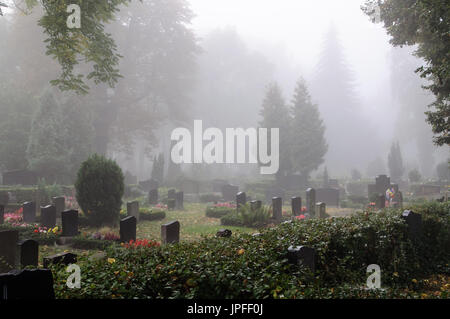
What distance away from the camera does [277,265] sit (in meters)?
4.46

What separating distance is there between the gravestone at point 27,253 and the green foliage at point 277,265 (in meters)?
1.09

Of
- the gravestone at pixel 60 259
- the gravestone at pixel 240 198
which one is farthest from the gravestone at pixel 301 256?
the gravestone at pixel 240 198

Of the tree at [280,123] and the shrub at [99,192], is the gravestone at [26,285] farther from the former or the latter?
the tree at [280,123]

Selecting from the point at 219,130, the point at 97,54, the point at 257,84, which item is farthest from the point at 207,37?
the point at 97,54

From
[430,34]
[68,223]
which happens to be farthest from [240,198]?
[430,34]

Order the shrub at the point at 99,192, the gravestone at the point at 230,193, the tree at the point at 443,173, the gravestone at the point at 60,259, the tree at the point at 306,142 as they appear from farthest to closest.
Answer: the tree at the point at 306,142, the tree at the point at 443,173, the gravestone at the point at 230,193, the shrub at the point at 99,192, the gravestone at the point at 60,259

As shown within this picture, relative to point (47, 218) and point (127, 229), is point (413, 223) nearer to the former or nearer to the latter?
point (127, 229)

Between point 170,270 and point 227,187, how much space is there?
1855cm

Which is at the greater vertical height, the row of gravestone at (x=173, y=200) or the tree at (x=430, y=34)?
the tree at (x=430, y=34)

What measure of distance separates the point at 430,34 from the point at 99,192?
12.4m

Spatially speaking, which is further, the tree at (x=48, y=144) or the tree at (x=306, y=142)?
the tree at (x=306, y=142)

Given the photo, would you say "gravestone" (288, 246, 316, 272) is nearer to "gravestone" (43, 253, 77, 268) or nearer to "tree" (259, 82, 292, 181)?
"gravestone" (43, 253, 77, 268)

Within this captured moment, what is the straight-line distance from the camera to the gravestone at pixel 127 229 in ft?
27.6
